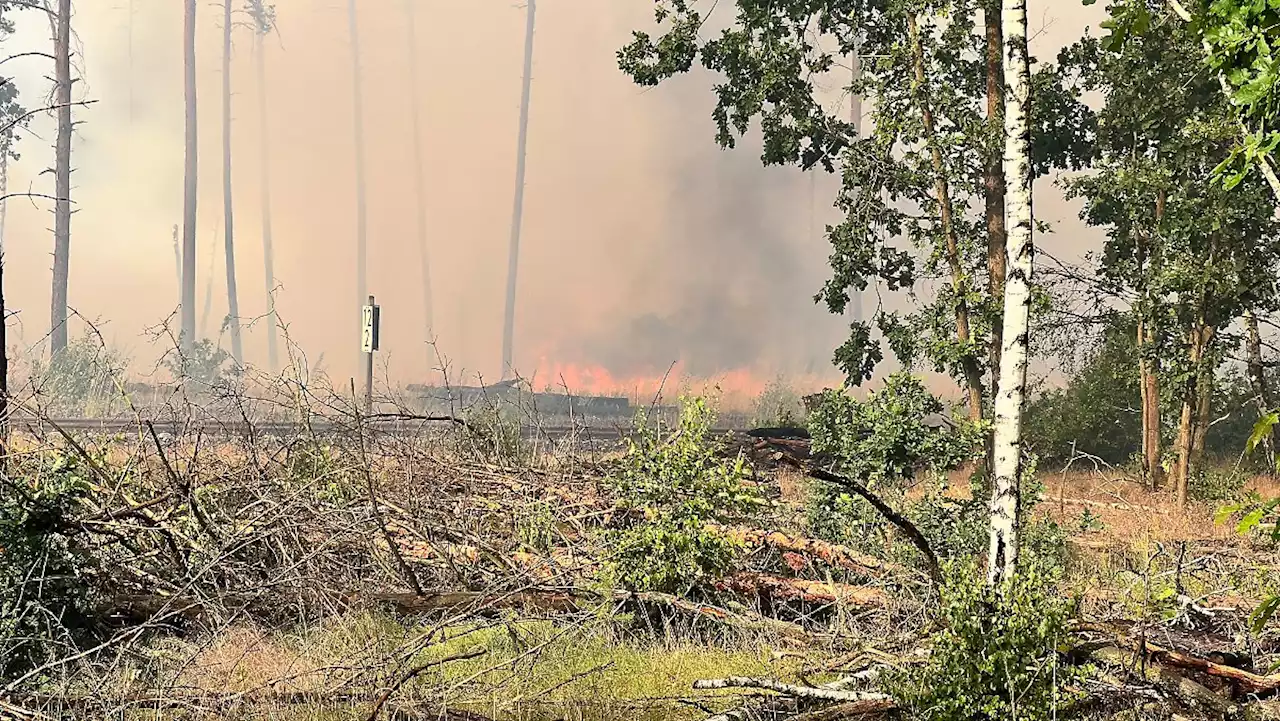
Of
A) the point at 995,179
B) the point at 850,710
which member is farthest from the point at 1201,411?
the point at 850,710

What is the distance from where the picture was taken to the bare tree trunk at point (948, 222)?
14406 mm

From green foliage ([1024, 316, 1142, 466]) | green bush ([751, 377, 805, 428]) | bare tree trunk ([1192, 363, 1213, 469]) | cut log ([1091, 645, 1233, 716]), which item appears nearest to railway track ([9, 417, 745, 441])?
cut log ([1091, 645, 1233, 716])

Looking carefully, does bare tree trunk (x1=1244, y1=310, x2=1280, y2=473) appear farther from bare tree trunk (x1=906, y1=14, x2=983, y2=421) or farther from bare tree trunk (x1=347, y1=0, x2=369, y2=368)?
bare tree trunk (x1=347, y1=0, x2=369, y2=368)

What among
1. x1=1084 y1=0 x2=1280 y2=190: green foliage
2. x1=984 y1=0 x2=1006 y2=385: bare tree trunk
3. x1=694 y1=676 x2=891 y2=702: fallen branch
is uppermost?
x1=984 y1=0 x2=1006 y2=385: bare tree trunk

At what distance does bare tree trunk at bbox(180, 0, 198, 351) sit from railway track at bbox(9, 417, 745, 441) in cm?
1760

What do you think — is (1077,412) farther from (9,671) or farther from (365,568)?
(9,671)

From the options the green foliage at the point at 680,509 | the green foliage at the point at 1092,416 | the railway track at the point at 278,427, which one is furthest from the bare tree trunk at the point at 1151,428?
the green foliage at the point at 680,509

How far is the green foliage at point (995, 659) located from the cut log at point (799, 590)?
2403 millimetres

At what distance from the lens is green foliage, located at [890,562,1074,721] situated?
15.5ft

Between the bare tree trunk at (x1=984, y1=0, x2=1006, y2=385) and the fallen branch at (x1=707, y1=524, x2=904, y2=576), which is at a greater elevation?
the bare tree trunk at (x1=984, y1=0, x2=1006, y2=385)

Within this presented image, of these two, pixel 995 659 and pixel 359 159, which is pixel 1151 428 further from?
pixel 359 159

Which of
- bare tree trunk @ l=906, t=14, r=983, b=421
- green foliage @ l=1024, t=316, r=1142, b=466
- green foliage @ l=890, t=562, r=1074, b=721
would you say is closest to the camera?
green foliage @ l=890, t=562, r=1074, b=721

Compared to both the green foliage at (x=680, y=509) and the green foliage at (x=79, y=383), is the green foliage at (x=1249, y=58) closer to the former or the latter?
the green foliage at (x=680, y=509)

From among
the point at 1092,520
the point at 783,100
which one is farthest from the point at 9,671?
the point at 783,100
